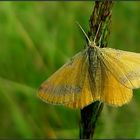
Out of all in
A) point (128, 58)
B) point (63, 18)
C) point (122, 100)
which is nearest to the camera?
point (122, 100)

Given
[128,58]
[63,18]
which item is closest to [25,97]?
[63,18]

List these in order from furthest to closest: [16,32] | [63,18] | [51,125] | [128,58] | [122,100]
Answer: [63,18]
[16,32]
[51,125]
[128,58]
[122,100]

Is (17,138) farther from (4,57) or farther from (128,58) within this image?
(128,58)

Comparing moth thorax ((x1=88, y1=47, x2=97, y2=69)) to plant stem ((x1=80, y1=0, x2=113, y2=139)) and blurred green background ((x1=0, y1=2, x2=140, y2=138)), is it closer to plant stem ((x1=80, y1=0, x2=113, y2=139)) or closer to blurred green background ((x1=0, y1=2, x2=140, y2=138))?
plant stem ((x1=80, y1=0, x2=113, y2=139))

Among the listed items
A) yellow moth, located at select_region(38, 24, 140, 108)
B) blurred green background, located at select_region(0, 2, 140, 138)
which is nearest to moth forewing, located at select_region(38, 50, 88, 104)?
yellow moth, located at select_region(38, 24, 140, 108)

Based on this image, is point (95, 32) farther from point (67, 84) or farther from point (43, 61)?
point (43, 61)

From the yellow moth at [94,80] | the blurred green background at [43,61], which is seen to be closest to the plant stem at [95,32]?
the yellow moth at [94,80]

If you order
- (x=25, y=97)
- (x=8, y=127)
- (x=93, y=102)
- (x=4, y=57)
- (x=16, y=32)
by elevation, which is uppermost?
(x=93, y=102)
